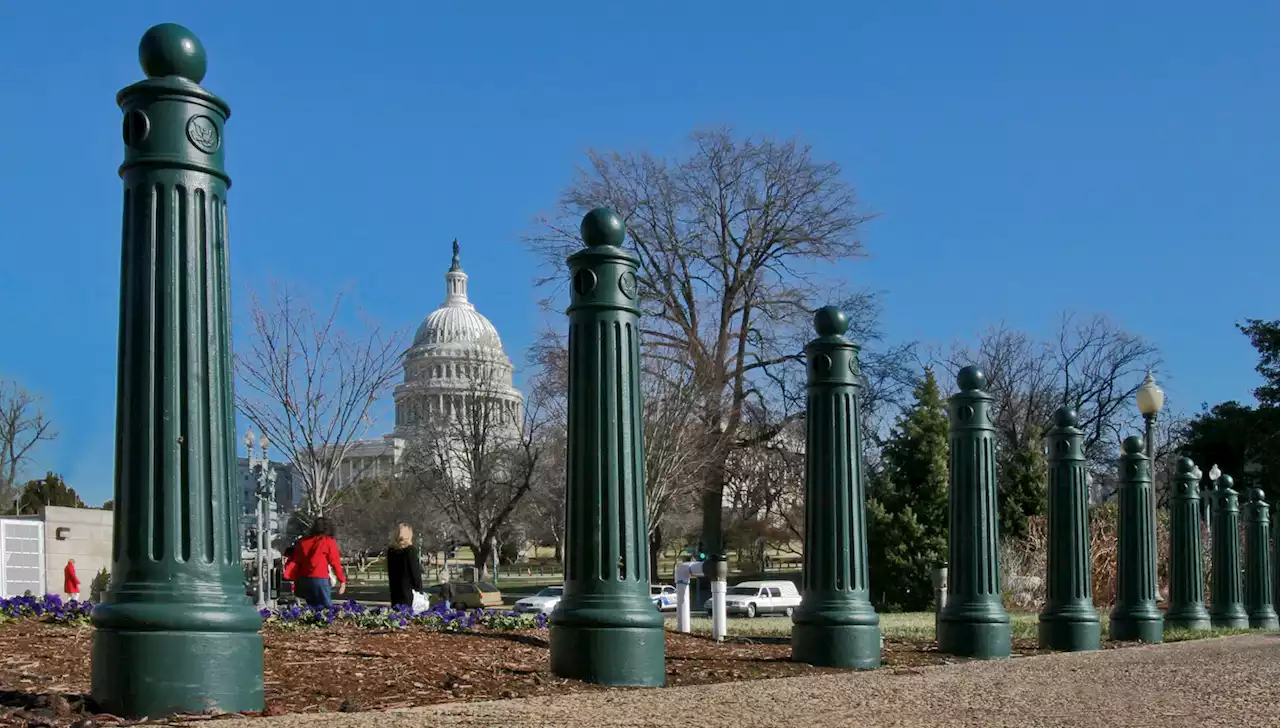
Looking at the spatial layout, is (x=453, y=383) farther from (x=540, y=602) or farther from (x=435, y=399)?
(x=540, y=602)

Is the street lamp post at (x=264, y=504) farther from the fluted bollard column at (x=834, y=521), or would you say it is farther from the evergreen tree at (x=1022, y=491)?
the fluted bollard column at (x=834, y=521)

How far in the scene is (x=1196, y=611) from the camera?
19781mm

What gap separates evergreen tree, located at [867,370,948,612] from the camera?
35281 millimetres

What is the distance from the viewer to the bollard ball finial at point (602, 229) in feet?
28.9

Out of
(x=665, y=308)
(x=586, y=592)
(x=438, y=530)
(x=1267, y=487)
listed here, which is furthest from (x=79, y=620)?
(x=438, y=530)

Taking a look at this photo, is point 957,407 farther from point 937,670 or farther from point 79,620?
point 79,620

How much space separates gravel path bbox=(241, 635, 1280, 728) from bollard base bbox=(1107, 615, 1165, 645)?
6.06m

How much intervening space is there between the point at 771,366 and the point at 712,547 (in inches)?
203

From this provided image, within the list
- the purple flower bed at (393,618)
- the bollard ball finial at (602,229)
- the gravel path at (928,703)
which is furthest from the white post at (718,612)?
the bollard ball finial at (602,229)

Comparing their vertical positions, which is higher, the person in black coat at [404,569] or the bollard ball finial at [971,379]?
the bollard ball finial at [971,379]

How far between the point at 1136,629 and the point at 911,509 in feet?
64.3

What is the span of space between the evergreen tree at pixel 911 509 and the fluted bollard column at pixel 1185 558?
48.3 ft

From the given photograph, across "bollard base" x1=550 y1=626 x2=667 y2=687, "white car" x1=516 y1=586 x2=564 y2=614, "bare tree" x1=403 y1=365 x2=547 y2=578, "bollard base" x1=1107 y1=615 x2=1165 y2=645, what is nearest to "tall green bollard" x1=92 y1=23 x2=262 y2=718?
"bollard base" x1=550 y1=626 x2=667 y2=687

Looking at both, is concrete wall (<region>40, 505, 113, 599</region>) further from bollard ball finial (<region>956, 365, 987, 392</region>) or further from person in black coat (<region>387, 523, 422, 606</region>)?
bollard ball finial (<region>956, 365, 987, 392</region>)
